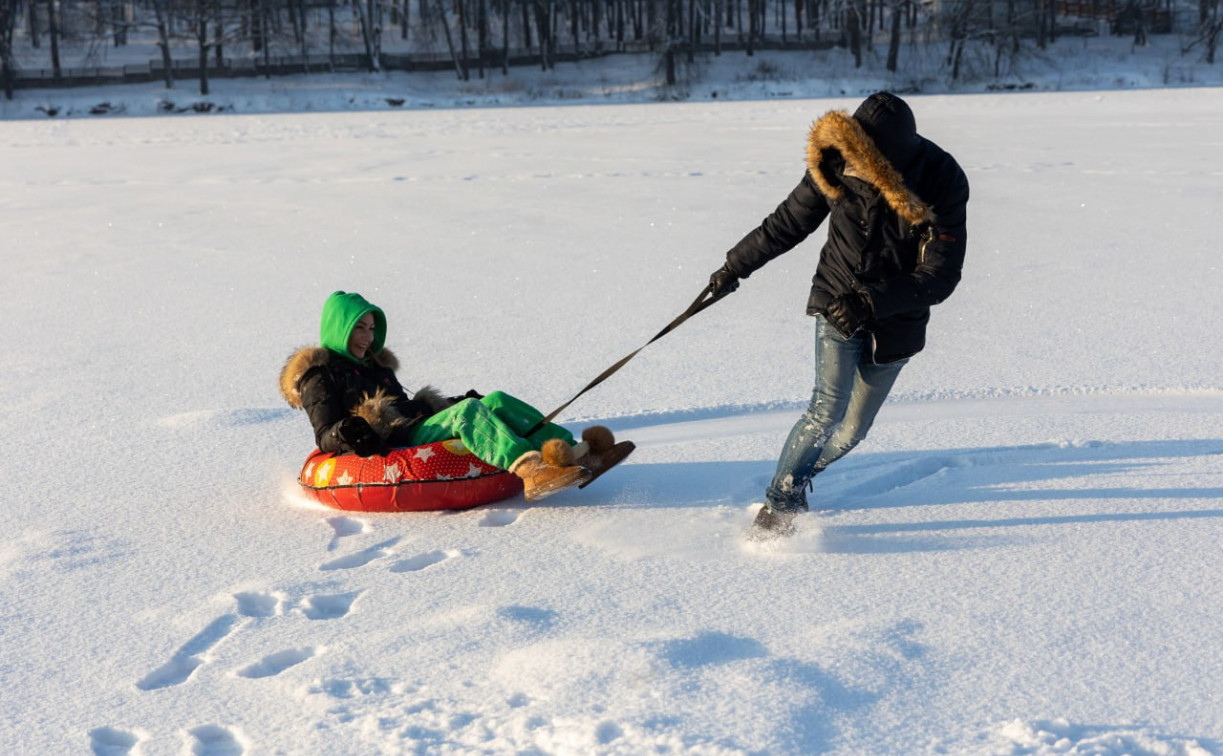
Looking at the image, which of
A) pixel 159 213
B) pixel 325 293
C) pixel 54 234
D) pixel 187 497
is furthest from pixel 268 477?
pixel 159 213

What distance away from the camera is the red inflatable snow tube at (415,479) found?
13.0ft

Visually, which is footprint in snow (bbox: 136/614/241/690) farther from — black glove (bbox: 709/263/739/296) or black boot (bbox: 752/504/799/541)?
black glove (bbox: 709/263/739/296)

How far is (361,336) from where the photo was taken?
4.15 meters

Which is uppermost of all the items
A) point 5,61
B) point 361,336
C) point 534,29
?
point 534,29

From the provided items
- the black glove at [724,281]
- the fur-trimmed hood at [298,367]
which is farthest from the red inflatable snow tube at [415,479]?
the black glove at [724,281]

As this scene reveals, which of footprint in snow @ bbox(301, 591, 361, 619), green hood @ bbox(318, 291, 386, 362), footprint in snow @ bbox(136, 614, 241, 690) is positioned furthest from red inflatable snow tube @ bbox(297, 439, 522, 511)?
footprint in snow @ bbox(136, 614, 241, 690)

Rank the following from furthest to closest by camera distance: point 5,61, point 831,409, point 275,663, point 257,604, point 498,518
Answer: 1. point 5,61
2. point 498,518
3. point 831,409
4. point 257,604
5. point 275,663

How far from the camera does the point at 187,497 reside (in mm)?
4262

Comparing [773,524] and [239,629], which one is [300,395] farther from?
[773,524]

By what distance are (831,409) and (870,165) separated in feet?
2.50

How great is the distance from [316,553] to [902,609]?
1.76 meters

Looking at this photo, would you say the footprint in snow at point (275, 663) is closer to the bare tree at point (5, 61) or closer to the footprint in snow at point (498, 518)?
the footprint in snow at point (498, 518)

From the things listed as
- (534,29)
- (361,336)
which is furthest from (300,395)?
(534,29)

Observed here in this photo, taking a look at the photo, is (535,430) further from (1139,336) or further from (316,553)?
(1139,336)
